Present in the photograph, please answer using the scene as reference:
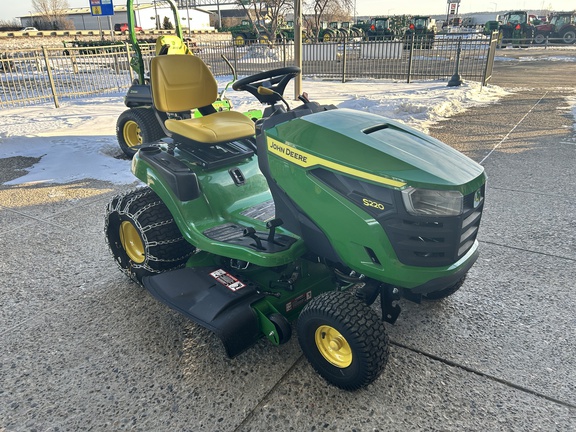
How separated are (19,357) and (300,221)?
1.65 metres

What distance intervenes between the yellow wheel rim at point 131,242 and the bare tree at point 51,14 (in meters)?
52.5

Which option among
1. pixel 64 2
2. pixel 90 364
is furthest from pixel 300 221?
pixel 64 2

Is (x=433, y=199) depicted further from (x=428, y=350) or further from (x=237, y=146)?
(x=237, y=146)

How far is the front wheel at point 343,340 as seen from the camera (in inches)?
78.2

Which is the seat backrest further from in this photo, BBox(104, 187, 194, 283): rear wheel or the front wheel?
the front wheel

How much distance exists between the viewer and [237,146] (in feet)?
10.5

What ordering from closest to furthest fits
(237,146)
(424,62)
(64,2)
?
1. (237,146)
2. (424,62)
3. (64,2)

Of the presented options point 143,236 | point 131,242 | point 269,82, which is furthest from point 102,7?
point 269,82

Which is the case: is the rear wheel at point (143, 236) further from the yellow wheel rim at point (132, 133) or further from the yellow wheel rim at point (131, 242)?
the yellow wheel rim at point (132, 133)

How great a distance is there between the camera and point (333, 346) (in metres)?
2.16

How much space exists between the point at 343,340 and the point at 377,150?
877 mm

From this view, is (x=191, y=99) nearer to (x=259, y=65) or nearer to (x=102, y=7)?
(x=102, y=7)

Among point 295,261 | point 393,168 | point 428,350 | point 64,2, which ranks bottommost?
point 428,350

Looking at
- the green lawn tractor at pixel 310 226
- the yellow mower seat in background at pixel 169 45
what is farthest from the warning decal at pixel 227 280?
the yellow mower seat in background at pixel 169 45
